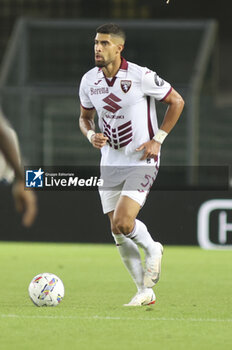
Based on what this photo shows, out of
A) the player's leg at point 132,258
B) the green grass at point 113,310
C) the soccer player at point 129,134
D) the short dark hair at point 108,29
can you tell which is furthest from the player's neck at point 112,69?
the green grass at point 113,310

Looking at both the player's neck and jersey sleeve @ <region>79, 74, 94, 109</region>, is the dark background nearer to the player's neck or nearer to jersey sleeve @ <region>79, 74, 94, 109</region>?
jersey sleeve @ <region>79, 74, 94, 109</region>

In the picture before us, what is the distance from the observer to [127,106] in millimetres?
Answer: 8219

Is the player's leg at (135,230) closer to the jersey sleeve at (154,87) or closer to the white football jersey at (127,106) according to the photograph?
the white football jersey at (127,106)

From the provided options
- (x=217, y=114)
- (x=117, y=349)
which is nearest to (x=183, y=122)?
(x=217, y=114)

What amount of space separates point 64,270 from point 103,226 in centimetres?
A: 375

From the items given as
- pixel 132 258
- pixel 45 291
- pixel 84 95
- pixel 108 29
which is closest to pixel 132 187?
pixel 132 258

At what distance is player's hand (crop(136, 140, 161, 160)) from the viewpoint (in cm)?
810

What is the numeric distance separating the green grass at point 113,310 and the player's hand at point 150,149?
3.97 feet

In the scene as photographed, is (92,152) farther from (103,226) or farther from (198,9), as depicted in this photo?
(198,9)

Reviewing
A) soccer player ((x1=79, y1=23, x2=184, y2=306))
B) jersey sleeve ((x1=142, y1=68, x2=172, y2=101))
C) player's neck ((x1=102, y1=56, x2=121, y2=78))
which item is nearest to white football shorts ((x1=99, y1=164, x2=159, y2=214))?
soccer player ((x1=79, y1=23, x2=184, y2=306))

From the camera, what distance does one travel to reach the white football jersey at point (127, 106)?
8.21 meters

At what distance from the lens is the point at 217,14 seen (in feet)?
72.2

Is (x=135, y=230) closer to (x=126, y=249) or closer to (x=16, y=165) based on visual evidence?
(x=126, y=249)

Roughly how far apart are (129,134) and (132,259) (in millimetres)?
1009
